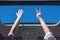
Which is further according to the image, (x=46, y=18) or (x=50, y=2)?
(x=46, y=18)

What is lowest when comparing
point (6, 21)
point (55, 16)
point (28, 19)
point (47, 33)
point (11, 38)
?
point (11, 38)

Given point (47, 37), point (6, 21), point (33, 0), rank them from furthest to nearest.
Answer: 1. point (6, 21)
2. point (33, 0)
3. point (47, 37)

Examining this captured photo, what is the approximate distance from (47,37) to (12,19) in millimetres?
844

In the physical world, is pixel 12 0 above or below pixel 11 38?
above

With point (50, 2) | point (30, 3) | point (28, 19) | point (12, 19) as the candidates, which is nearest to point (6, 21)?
point (12, 19)

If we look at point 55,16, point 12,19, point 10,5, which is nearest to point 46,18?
point 55,16

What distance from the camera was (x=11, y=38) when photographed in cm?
123

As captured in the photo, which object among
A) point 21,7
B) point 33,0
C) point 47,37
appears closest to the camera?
point 47,37

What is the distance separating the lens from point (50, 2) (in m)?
1.50

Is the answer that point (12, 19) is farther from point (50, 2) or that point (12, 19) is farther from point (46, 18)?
point (50, 2)

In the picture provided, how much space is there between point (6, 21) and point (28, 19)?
256 mm

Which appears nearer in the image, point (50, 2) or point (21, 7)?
point (50, 2)

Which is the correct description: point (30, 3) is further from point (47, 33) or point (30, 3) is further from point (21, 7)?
point (47, 33)

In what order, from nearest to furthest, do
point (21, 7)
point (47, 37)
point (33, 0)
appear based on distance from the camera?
point (47, 37) < point (33, 0) < point (21, 7)
